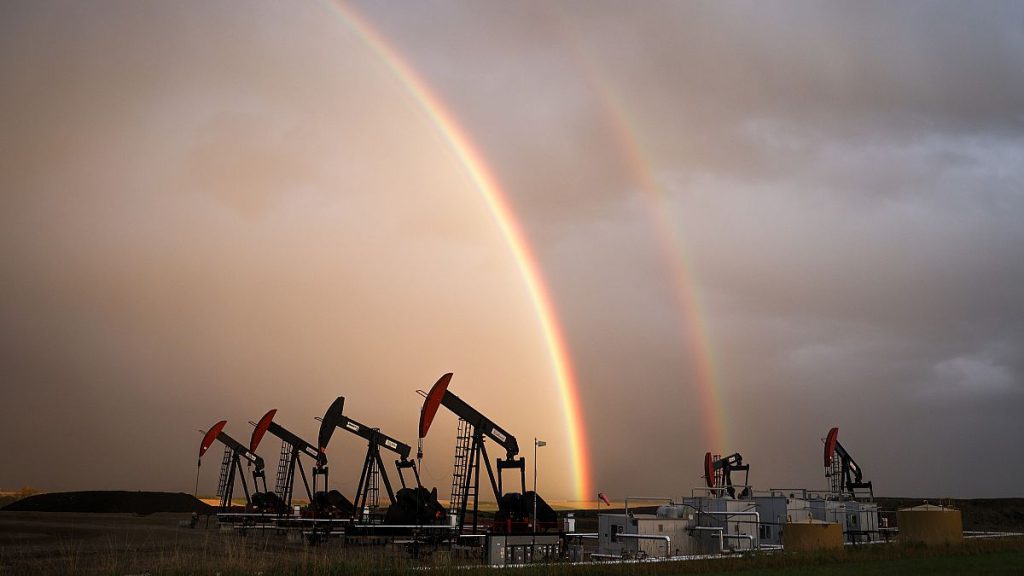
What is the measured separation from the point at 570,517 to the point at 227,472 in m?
33.5

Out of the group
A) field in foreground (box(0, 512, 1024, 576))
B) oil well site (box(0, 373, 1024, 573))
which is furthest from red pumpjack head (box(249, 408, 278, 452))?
field in foreground (box(0, 512, 1024, 576))

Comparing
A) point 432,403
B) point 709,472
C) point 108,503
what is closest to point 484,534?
point 432,403

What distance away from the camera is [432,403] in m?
29.5

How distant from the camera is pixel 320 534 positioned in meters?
39.0

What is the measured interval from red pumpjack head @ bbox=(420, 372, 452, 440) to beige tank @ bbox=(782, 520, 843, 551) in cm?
1329

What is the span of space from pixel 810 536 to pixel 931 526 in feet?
21.4

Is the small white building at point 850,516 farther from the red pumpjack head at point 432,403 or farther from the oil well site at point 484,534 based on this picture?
the red pumpjack head at point 432,403

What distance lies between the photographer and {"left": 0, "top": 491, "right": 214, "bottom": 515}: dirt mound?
89.9 meters

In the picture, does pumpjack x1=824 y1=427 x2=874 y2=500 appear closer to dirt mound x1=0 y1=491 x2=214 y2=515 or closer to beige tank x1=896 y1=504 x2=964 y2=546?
beige tank x1=896 y1=504 x2=964 y2=546

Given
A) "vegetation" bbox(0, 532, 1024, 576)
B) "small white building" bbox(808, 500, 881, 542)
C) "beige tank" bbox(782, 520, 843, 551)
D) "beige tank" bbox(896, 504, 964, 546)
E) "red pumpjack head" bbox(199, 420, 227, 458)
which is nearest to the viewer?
"vegetation" bbox(0, 532, 1024, 576)

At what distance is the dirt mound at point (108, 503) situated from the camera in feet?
295

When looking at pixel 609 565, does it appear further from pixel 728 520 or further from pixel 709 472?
pixel 709 472

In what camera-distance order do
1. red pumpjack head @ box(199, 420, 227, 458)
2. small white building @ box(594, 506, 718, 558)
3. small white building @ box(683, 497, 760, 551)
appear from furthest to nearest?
red pumpjack head @ box(199, 420, 227, 458) → small white building @ box(683, 497, 760, 551) → small white building @ box(594, 506, 718, 558)

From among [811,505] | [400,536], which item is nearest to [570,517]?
[400,536]
